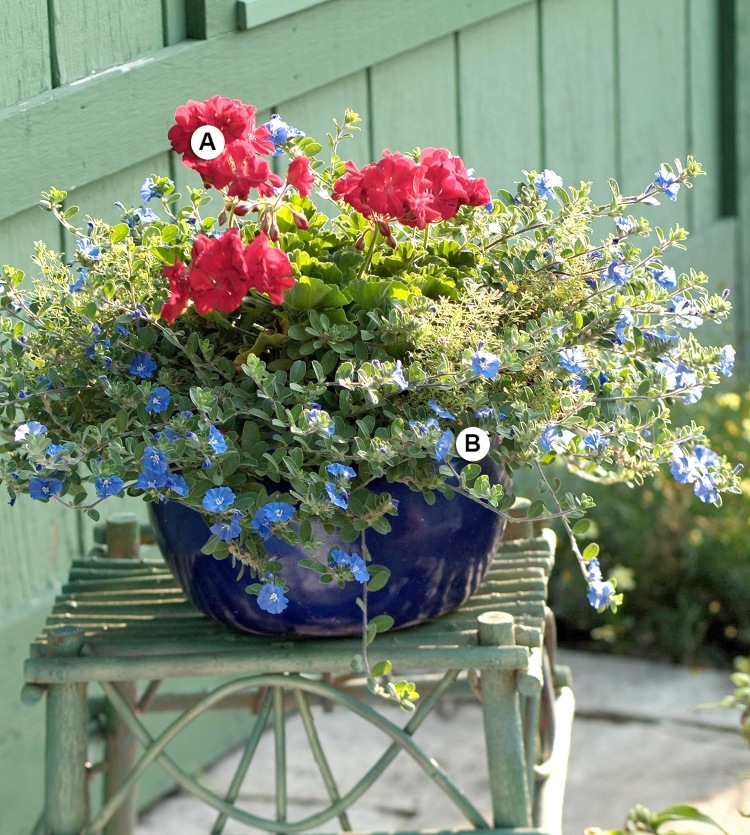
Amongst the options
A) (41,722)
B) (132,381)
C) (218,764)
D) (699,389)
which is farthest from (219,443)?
(218,764)

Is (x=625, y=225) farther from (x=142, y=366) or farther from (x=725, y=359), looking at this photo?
(x=142, y=366)

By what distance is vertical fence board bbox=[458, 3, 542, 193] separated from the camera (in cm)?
294

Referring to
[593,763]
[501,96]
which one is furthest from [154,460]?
[501,96]

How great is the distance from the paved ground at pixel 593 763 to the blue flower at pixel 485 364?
1.34 metres

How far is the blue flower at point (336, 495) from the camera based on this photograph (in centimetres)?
124

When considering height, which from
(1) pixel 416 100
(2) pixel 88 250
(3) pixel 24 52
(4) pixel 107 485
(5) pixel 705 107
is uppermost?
(5) pixel 705 107

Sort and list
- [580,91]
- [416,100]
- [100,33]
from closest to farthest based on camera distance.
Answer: [100,33] → [416,100] → [580,91]

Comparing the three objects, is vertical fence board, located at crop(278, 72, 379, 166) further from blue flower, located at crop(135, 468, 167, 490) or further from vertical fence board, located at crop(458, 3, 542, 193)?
blue flower, located at crop(135, 468, 167, 490)

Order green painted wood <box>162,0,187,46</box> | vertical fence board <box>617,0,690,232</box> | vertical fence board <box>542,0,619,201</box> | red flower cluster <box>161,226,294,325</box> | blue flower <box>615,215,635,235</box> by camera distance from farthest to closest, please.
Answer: vertical fence board <box>617,0,690,232</box>, vertical fence board <box>542,0,619,201</box>, green painted wood <box>162,0,187,46</box>, blue flower <box>615,215,635,235</box>, red flower cluster <box>161,226,294,325</box>

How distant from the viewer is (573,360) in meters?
1.33

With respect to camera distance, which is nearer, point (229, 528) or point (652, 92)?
point (229, 528)

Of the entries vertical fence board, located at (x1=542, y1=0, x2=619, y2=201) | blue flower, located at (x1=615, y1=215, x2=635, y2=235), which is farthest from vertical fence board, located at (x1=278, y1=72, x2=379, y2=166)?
blue flower, located at (x1=615, y1=215, x2=635, y2=235)

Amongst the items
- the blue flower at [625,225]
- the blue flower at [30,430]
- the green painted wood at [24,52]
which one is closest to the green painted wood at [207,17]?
the green painted wood at [24,52]

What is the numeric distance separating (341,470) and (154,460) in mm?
183
